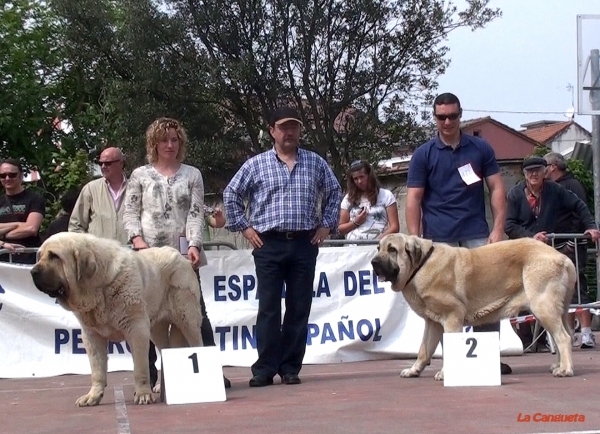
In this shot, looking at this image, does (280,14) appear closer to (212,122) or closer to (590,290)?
(212,122)

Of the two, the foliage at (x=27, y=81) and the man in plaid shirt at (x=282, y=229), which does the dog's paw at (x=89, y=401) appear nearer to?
the man in plaid shirt at (x=282, y=229)

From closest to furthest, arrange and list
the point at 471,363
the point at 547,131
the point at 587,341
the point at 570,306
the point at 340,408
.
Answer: the point at 340,408, the point at 471,363, the point at 570,306, the point at 587,341, the point at 547,131

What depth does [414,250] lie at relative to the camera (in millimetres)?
8031

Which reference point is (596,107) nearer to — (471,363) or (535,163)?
(535,163)

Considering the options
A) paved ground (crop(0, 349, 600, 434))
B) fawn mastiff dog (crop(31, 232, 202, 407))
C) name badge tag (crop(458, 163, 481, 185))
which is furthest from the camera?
name badge tag (crop(458, 163, 481, 185))

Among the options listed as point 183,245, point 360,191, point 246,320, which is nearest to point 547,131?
point 360,191

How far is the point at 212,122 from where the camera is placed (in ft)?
77.4

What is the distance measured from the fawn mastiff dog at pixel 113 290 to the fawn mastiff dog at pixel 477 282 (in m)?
1.63

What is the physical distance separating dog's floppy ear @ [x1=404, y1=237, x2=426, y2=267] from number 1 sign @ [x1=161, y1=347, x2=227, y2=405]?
5.90 ft

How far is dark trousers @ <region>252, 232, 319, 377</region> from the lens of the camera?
26.7 feet

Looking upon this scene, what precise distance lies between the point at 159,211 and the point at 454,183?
2.45 metres

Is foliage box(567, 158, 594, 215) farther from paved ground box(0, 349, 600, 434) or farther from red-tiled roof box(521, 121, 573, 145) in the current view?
red-tiled roof box(521, 121, 573, 145)

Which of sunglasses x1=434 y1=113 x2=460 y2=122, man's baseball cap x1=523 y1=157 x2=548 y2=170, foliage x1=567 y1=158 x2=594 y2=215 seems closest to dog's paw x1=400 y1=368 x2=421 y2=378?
sunglasses x1=434 y1=113 x2=460 y2=122

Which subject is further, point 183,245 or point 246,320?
point 246,320
